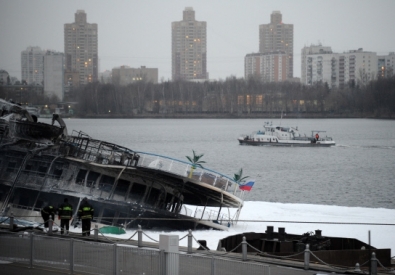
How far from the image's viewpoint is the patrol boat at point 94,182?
3144 cm

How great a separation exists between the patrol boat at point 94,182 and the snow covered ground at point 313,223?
1.02 metres

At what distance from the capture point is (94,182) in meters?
31.9

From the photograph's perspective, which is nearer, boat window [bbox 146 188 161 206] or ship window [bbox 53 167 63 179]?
ship window [bbox 53 167 63 179]

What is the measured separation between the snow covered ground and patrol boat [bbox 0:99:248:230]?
1019 mm

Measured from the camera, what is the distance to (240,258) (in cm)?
1867

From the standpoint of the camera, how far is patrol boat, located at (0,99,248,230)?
103 ft

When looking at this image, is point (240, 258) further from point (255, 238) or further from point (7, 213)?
point (7, 213)

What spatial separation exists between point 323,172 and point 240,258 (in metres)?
63.0

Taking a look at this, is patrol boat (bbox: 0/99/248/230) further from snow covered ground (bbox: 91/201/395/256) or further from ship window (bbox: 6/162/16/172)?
snow covered ground (bbox: 91/201/395/256)

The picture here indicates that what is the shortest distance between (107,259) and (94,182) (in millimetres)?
15256

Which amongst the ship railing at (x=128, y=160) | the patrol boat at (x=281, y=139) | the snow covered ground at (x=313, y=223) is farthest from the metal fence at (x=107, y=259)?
the patrol boat at (x=281, y=139)

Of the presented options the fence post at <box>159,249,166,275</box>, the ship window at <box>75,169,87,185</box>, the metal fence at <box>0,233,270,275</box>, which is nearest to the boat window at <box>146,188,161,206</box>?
the ship window at <box>75,169,87,185</box>

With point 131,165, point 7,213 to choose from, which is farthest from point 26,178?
point 131,165

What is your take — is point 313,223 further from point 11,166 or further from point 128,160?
point 11,166
